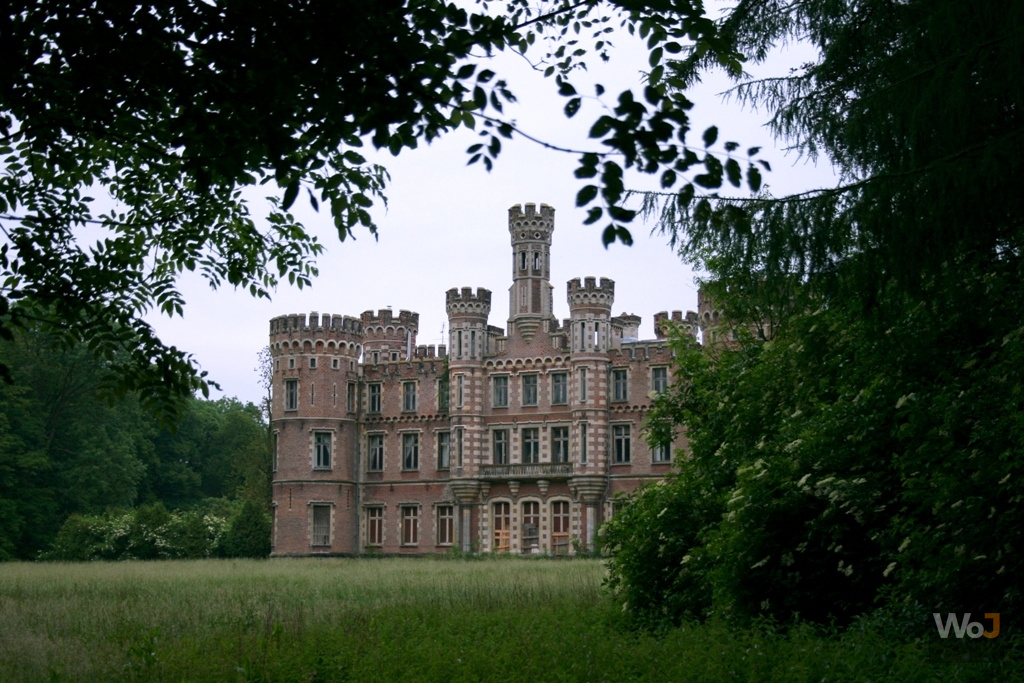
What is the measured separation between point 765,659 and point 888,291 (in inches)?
110

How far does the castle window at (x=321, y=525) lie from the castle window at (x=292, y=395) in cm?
390

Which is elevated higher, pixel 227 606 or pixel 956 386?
pixel 956 386

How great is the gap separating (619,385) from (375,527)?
11.4 meters

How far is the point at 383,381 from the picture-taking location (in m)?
47.8

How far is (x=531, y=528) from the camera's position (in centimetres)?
4425

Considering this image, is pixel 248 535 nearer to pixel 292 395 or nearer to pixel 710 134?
pixel 292 395

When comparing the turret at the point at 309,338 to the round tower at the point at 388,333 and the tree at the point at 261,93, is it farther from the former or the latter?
the tree at the point at 261,93

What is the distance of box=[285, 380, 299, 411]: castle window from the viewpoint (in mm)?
46312

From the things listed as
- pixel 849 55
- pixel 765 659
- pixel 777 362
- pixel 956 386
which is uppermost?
pixel 849 55

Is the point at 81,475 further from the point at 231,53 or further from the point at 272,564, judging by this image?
the point at 231,53

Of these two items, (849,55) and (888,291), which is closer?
(888,291)

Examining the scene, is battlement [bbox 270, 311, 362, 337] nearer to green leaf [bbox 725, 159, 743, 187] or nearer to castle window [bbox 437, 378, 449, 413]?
castle window [bbox 437, 378, 449, 413]

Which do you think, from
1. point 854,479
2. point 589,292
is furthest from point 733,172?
point 589,292

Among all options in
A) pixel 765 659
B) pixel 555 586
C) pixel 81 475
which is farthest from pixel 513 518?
pixel 765 659
